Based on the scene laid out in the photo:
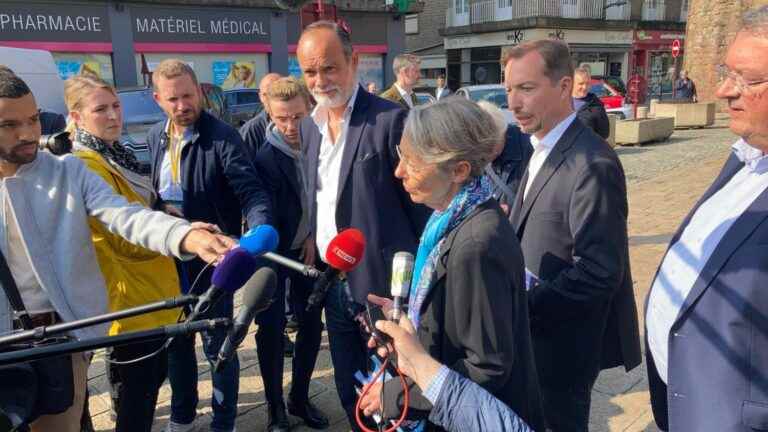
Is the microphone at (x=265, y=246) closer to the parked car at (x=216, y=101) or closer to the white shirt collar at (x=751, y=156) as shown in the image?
the white shirt collar at (x=751, y=156)

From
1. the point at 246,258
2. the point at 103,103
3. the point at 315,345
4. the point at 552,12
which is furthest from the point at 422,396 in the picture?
the point at 552,12

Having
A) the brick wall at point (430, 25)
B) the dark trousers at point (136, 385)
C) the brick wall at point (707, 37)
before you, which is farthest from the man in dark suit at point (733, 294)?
the brick wall at point (430, 25)

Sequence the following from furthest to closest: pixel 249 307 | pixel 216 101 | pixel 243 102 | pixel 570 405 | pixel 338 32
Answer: pixel 243 102 → pixel 216 101 → pixel 338 32 → pixel 570 405 → pixel 249 307

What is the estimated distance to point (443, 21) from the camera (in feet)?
113

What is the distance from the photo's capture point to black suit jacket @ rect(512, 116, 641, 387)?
86.4 inches

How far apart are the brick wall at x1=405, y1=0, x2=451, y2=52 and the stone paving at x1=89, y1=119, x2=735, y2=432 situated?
26.2 metres

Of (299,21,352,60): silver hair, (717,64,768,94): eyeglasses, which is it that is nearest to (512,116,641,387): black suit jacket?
(717,64,768,94): eyeglasses

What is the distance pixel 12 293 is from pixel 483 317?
1.68 meters

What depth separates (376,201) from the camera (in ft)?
8.85

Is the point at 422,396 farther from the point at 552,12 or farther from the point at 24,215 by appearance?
the point at 552,12

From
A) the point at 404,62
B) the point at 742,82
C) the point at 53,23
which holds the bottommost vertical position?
the point at 742,82

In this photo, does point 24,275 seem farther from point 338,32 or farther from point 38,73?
point 38,73

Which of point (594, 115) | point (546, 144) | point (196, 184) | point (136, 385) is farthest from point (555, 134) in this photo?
point (594, 115)

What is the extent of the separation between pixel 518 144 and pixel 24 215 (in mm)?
2767
